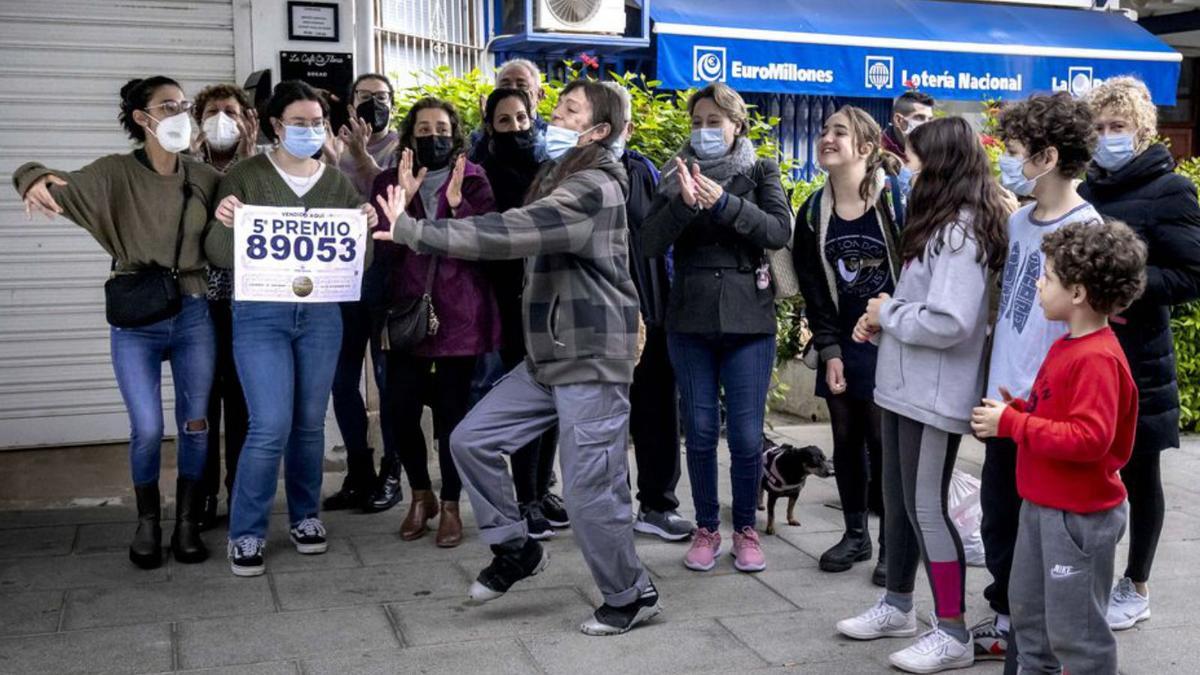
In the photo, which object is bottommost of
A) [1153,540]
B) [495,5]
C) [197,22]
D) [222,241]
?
[1153,540]

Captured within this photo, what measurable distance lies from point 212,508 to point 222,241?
139 centimetres

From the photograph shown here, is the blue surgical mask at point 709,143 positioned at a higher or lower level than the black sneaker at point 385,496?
higher

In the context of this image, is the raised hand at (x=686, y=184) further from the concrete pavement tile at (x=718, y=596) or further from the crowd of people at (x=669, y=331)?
the concrete pavement tile at (x=718, y=596)

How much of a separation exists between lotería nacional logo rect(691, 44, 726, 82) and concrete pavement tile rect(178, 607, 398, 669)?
8.49 m

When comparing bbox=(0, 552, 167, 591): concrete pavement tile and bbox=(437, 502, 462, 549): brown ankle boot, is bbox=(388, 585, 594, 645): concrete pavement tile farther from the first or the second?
bbox=(0, 552, 167, 591): concrete pavement tile

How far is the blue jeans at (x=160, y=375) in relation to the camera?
5.52 meters

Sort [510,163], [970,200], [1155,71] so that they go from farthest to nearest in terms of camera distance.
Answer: [1155,71]
[510,163]
[970,200]

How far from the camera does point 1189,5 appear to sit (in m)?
15.8

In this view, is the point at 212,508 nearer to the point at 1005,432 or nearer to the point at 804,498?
the point at 804,498

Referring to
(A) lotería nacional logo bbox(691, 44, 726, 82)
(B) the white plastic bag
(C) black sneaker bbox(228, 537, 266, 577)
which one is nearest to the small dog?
(B) the white plastic bag

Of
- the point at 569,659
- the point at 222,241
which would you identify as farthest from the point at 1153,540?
the point at 222,241

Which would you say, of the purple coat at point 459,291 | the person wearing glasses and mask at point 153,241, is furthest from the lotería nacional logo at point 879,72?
the person wearing glasses and mask at point 153,241

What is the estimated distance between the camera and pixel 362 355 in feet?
21.8

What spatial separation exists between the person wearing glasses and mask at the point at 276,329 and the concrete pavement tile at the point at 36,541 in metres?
0.90
